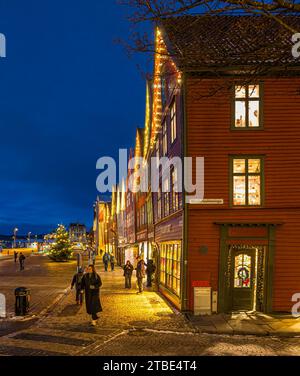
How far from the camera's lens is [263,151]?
18.0m

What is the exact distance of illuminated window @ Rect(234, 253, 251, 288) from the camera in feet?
59.5

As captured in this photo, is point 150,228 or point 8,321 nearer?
point 8,321

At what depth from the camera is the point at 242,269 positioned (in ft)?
59.7

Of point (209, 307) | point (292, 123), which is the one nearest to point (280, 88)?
point (292, 123)

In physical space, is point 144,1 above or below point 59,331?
above

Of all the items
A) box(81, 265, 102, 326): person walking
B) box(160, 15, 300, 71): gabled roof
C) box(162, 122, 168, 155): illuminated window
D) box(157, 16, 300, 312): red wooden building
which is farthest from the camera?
box(162, 122, 168, 155): illuminated window

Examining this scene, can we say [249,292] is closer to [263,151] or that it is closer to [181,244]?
[181,244]

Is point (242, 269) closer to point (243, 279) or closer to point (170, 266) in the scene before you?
point (243, 279)

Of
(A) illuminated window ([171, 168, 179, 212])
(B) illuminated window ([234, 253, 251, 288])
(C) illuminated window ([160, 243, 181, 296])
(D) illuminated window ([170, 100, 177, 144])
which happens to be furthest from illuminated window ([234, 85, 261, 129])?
(C) illuminated window ([160, 243, 181, 296])

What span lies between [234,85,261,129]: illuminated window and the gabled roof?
1.24 meters

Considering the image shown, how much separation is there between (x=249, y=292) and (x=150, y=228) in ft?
48.4

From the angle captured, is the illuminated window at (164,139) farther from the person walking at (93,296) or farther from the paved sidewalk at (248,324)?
the person walking at (93,296)

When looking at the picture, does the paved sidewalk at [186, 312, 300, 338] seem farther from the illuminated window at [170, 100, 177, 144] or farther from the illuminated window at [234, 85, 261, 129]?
the illuminated window at [170, 100, 177, 144]

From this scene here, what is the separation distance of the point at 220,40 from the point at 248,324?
10.8m
